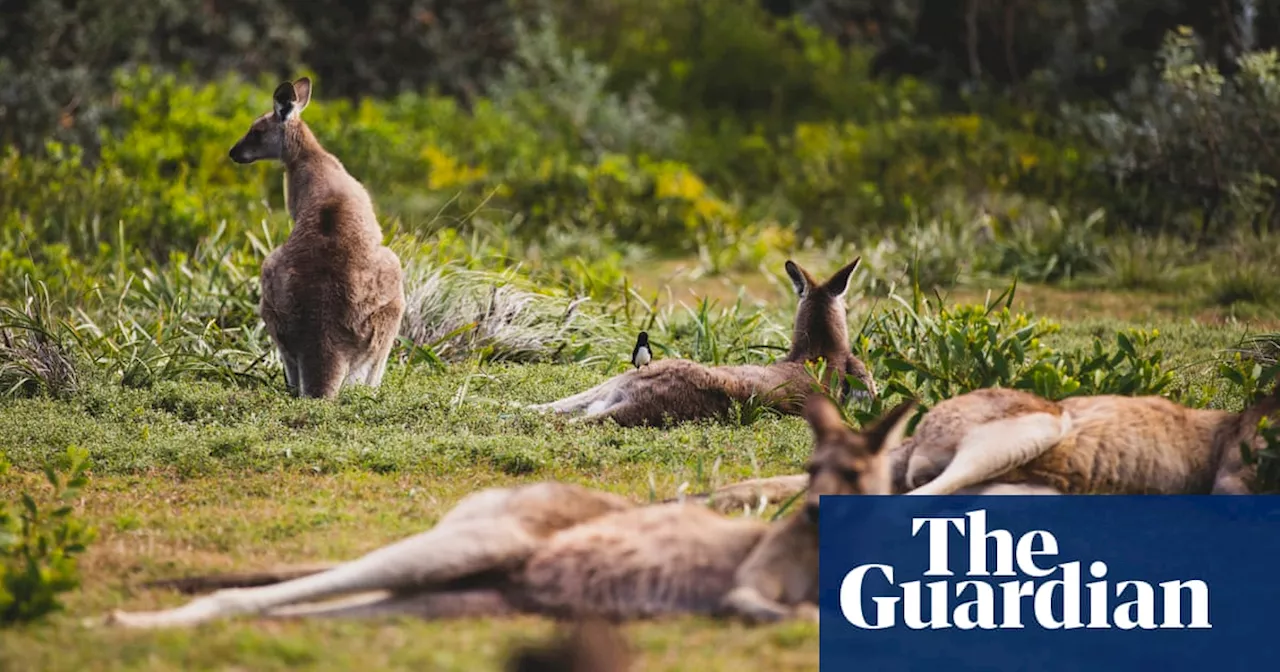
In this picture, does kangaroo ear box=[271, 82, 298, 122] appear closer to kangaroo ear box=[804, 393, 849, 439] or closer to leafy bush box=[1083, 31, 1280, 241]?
kangaroo ear box=[804, 393, 849, 439]

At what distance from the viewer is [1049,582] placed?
5.38m

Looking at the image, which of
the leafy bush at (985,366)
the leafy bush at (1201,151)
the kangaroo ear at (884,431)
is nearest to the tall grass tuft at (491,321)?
the leafy bush at (985,366)

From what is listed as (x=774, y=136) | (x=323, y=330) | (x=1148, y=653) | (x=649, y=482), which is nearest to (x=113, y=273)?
(x=323, y=330)

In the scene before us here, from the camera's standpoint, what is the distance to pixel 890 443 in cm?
515

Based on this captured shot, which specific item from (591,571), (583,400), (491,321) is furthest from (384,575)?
(491,321)

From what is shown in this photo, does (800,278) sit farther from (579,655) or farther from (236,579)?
(579,655)

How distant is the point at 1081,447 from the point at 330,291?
3.70 m

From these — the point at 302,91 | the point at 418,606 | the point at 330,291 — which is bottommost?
the point at 418,606

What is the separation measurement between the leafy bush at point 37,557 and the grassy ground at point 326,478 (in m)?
0.08

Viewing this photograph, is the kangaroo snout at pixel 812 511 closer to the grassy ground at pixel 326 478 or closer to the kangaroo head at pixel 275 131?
the grassy ground at pixel 326 478

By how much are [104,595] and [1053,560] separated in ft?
10.1

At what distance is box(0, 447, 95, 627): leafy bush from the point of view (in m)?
4.95

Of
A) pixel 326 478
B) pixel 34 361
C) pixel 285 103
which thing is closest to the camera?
pixel 326 478

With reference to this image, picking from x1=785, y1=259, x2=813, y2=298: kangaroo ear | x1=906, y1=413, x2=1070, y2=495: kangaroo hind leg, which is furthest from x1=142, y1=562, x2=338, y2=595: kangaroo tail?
x1=785, y1=259, x2=813, y2=298: kangaroo ear
